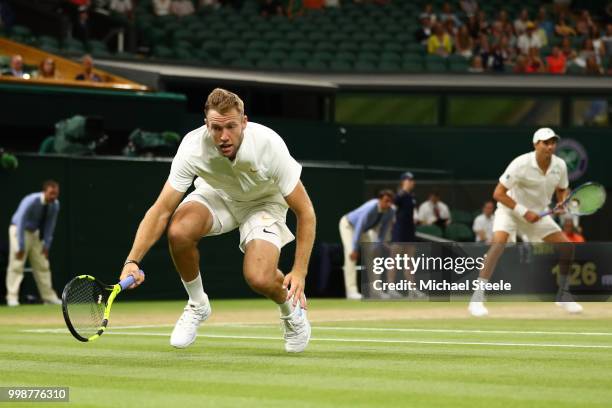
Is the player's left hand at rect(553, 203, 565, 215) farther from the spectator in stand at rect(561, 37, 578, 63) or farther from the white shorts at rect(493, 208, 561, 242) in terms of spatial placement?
the spectator in stand at rect(561, 37, 578, 63)

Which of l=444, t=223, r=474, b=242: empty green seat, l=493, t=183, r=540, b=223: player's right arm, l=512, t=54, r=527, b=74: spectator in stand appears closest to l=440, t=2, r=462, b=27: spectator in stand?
l=512, t=54, r=527, b=74: spectator in stand

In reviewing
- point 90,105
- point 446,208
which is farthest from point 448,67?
point 90,105

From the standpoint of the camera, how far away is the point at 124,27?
29.1 m

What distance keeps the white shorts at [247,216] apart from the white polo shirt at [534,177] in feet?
20.6

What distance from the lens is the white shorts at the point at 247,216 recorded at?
31.3 feet

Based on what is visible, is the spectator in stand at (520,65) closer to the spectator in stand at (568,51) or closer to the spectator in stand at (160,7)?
the spectator in stand at (568,51)

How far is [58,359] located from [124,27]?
20604 mm

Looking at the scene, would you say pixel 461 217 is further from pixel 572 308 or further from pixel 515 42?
pixel 572 308

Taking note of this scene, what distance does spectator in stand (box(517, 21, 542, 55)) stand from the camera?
1254 inches

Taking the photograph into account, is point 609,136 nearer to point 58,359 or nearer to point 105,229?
point 105,229

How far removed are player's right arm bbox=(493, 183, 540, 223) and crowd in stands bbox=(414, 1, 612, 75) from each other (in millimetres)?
15534

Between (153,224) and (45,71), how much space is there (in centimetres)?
1505

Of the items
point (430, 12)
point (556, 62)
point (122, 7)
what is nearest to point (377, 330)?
point (122, 7)

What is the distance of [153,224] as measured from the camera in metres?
8.99
